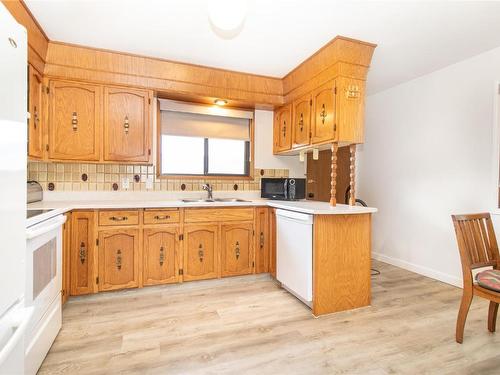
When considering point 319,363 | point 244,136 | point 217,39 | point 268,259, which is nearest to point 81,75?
point 217,39

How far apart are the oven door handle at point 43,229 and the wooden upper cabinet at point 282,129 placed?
8.10 feet

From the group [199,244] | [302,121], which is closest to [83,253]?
[199,244]

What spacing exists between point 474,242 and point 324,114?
5.22 feet

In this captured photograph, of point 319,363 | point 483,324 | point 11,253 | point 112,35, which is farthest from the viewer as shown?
point 112,35

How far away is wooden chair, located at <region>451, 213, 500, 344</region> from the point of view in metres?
1.76

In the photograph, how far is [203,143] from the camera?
11.3 ft

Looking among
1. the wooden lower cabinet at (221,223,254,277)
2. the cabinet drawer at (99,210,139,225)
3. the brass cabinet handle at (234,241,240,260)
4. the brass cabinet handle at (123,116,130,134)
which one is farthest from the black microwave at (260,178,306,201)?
the brass cabinet handle at (123,116,130,134)

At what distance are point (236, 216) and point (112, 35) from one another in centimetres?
209

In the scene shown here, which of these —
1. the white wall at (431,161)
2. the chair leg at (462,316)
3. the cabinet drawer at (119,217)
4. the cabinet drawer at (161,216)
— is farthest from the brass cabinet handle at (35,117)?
the white wall at (431,161)

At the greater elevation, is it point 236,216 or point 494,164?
point 494,164

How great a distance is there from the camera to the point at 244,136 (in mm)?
3588

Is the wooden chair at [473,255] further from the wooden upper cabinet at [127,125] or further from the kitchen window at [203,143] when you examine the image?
the wooden upper cabinet at [127,125]

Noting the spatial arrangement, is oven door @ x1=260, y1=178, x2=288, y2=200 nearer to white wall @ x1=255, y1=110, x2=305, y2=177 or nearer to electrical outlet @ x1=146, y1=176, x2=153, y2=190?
white wall @ x1=255, y1=110, x2=305, y2=177

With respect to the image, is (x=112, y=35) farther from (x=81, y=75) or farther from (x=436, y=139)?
(x=436, y=139)
